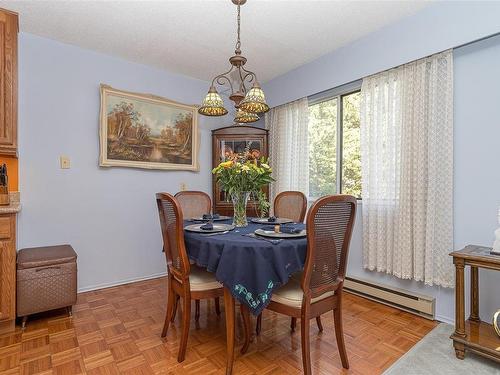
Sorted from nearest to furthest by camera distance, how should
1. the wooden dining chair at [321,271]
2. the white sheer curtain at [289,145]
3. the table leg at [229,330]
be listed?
the wooden dining chair at [321,271], the table leg at [229,330], the white sheer curtain at [289,145]

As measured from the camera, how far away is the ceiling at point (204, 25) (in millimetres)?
2260

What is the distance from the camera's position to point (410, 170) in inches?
96.1

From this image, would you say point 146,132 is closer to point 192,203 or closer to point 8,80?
point 192,203

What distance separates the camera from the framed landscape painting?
3074mm

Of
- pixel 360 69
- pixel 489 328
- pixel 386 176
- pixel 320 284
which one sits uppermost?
pixel 360 69

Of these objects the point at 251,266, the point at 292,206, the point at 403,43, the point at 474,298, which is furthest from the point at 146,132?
the point at 474,298

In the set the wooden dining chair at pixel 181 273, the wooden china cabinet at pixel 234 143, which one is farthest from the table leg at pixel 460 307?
the wooden china cabinet at pixel 234 143

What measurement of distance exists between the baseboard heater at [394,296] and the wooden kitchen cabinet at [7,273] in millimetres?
2871

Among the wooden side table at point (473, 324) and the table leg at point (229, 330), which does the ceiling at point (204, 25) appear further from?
the table leg at point (229, 330)

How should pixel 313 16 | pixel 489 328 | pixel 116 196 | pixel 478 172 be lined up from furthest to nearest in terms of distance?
pixel 116 196
pixel 313 16
pixel 478 172
pixel 489 328

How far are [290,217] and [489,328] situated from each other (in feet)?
5.29

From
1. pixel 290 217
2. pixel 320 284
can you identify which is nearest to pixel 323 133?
pixel 290 217

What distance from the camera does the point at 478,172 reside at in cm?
212

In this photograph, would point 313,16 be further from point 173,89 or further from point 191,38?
point 173,89
